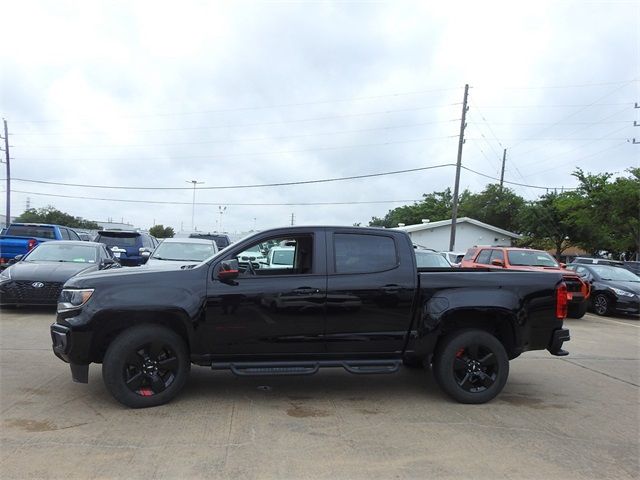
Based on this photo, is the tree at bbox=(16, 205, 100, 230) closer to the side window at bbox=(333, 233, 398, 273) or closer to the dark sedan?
the dark sedan

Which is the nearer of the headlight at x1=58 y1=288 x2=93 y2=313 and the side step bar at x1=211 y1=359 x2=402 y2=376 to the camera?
the headlight at x1=58 y1=288 x2=93 y2=313

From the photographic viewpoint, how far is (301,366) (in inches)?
215

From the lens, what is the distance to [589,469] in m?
4.12

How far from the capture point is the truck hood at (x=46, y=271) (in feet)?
34.1

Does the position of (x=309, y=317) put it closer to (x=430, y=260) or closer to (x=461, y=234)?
(x=430, y=260)

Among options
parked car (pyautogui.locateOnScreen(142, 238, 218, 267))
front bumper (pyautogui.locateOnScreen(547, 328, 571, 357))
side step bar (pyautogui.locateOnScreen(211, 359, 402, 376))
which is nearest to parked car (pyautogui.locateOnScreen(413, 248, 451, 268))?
parked car (pyautogui.locateOnScreen(142, 238, 218, 267))

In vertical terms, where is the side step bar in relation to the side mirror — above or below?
below

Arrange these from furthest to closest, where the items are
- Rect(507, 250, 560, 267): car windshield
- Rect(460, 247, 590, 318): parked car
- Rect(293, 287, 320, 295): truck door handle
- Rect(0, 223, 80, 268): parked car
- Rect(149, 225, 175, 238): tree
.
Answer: Rect(149, 225, 175, 238): tree < Rect(0, 223, 80, 268): parked car < Rect(507, 250, 560, 267): car windshield < Rect(460, 247, 590, 318): parked car < Rect(293, 287, 320, 295): truck door handle

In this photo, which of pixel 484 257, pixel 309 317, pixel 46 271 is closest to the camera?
pixel 309 317

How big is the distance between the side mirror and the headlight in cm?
Answer: 126

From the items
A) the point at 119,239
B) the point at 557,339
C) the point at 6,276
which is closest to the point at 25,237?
the point at 119,239

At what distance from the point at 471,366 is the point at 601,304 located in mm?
11538

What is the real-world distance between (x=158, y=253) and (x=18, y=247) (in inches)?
190

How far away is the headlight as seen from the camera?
5238 mm
